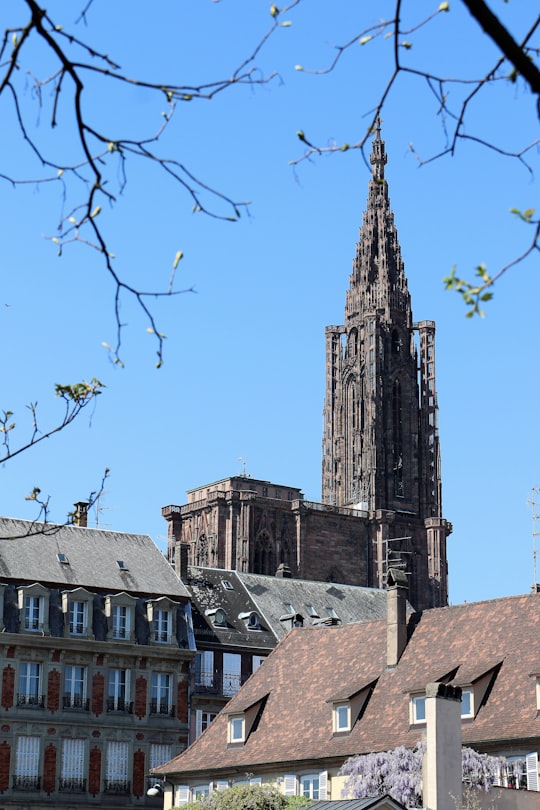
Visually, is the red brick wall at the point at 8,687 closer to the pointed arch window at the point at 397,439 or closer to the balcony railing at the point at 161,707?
the balcony railing at the point at 161,707

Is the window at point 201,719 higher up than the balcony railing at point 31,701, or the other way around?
the balcony railing at point 31,701

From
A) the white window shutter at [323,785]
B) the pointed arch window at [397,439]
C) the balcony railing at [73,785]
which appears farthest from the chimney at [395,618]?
the pointed arch window at [397,439]

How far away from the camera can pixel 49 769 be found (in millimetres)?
62031

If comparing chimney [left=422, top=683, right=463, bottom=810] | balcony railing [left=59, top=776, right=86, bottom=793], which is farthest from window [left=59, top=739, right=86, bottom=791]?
chimney [left=422, top=683, right=463, bottom=810]

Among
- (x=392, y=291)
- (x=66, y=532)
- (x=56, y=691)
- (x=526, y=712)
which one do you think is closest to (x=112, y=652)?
(x=56, y=691)

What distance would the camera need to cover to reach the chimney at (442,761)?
104 ft

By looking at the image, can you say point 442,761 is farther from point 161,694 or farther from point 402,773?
point 161,694

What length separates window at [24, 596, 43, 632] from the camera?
63.2 metres

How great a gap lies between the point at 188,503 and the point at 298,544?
32.9 ft

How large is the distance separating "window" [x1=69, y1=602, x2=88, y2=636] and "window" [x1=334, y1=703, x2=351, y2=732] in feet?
58.7

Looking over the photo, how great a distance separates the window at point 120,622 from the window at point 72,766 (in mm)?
4943

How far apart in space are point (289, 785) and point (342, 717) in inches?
108

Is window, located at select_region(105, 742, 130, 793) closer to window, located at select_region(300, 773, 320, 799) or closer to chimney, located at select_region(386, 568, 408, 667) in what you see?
window, located at select_region(300, 773, 320, 799)

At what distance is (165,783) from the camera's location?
54.2m
